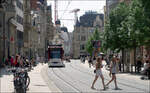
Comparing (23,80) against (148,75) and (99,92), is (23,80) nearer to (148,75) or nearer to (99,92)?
(99,92)

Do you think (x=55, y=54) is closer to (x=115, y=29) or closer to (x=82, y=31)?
(x=115, y=29)

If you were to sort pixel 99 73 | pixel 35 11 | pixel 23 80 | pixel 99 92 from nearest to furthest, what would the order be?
pixel 23 80, pixel 99 92, pixel 99 73, pixel 35 11

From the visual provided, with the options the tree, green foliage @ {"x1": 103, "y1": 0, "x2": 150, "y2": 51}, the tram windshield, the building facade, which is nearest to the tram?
the tram windshield

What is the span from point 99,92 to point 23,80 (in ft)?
12.7

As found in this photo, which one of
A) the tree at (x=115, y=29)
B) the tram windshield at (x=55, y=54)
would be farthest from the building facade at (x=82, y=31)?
the tree at (x=115, y=29)

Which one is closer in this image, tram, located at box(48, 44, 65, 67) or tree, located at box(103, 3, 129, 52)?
tree, located at box(103, 3, 129, 52)

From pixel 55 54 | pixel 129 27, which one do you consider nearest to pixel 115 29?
pixel 129 27

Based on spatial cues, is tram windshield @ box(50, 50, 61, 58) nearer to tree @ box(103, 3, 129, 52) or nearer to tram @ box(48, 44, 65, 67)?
tram @ box(48, 44, 65, 67)

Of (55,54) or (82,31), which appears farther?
(82,31)

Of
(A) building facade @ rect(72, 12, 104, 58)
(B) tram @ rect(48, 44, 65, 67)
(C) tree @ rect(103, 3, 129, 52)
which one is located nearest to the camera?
(C) tree @ rect(103, 3, 129, 52)

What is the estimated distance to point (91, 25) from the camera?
557ft

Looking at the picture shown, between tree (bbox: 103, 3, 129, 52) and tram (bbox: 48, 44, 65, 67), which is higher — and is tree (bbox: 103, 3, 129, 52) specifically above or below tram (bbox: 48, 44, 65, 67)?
above

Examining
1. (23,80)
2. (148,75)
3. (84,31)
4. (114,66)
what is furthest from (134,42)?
(84,31)

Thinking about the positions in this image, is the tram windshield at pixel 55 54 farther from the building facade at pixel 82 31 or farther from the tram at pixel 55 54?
the building facade at pixel 82 31
